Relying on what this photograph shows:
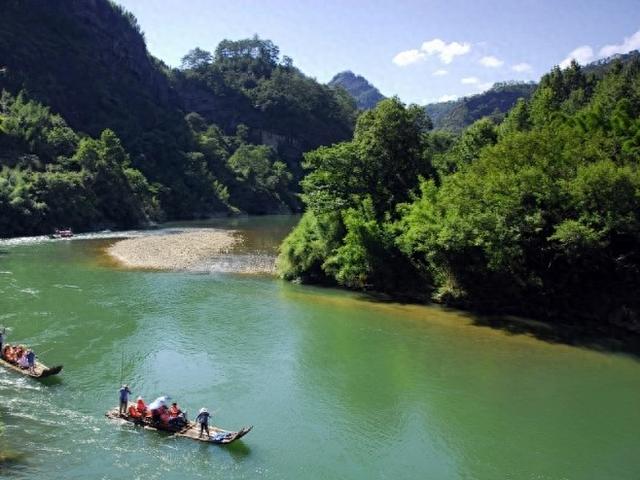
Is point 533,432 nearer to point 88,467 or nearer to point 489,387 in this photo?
point 489,387

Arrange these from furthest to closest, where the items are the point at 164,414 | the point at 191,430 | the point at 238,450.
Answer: the point at 164,414, the point at 191,430, the point at 238,450

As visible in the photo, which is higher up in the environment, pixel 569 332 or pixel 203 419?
pixel 569 332

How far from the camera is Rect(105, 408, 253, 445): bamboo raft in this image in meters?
24.5

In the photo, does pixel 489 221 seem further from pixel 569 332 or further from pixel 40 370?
pixel 40 370

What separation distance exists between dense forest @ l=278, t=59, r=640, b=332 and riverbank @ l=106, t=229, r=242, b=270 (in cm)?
1539

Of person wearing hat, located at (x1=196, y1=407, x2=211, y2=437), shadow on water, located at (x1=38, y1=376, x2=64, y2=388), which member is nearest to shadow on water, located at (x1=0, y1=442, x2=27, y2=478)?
shadow on water, located at (x1=38, y1=376, x2=64, y2=388)

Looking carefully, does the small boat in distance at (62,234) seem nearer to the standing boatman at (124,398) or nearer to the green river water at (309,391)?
the green river water at (309,391)

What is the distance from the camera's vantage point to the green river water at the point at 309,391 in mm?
23719

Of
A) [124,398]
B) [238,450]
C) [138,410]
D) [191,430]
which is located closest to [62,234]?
[124,398]

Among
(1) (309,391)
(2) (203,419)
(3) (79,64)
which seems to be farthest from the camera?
(3) (79,64)

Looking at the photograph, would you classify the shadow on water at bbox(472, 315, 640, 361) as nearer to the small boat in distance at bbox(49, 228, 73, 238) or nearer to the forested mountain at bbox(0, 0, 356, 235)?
the small boat in distance at bbox(49, 228, 73, 238)

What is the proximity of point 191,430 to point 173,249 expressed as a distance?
2273 inches

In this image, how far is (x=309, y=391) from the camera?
31.1 m

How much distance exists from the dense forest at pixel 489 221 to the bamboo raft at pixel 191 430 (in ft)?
86.6
